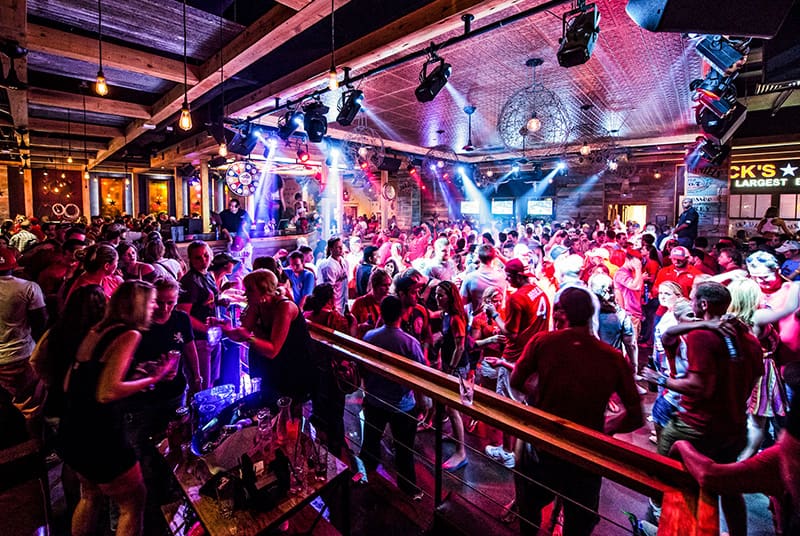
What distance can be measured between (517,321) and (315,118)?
4680 millimetres

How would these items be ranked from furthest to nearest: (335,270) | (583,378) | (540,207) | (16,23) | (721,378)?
(540,207) → (335,270) → (16,23) → (721,378) → (583,378)

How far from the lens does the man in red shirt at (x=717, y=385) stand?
2.10m

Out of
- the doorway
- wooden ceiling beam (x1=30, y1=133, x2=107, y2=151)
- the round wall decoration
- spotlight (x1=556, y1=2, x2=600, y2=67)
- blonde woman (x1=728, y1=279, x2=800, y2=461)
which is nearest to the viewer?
blonde woman (x1=728, y1=279, x2=800, y2=461)

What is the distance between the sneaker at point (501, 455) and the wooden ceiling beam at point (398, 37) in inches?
144

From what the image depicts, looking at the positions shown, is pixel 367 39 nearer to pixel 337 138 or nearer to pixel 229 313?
pixel 229 313

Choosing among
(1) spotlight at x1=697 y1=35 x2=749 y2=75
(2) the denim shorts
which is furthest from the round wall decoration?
(2) the denim shorts

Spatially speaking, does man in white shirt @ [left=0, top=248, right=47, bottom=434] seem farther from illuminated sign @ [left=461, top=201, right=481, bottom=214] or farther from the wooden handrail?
illuminated sign @ [left=461, top=201, right=481, bottom=214]

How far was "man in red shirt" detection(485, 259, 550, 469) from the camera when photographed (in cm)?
316

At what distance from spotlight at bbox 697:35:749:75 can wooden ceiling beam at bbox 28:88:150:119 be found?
874 centimetres

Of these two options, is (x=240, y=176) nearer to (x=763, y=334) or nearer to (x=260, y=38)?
(x=260, y=38)

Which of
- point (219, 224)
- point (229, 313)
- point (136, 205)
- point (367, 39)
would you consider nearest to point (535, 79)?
point (367, 39)

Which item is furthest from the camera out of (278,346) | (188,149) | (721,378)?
(188,149)

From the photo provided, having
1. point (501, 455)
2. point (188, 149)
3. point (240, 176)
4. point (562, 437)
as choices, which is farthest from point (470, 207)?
point (562, 437)

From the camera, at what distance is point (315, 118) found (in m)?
6.20
